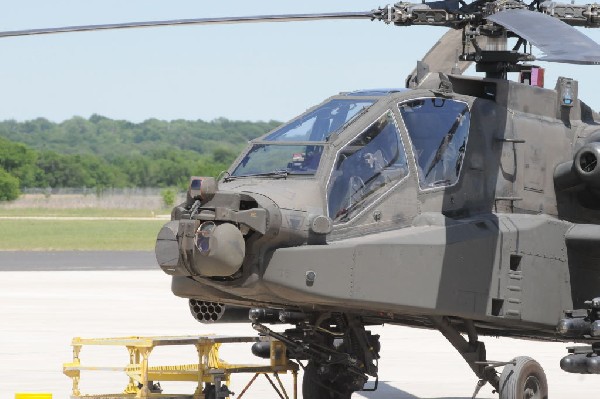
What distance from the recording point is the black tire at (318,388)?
38.1 ft

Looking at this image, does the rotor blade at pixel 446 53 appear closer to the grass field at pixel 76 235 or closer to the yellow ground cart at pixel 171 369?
the yellow ground cart at pixel 171 369

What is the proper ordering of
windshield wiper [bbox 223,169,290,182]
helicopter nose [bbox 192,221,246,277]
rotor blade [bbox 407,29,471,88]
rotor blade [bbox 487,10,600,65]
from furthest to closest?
rotor blade [bbox 407,29,471,88] < windshield wiper [bbox 223,169,290,182] < helicopter nose [bbox 192,221,246,277] < rotor blade [bbox 487,10,600,65]

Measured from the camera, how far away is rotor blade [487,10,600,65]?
8.34 meters

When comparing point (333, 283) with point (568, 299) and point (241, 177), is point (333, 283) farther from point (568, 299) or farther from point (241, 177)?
point (568, 299)

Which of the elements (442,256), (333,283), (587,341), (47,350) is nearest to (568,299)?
(587,341)

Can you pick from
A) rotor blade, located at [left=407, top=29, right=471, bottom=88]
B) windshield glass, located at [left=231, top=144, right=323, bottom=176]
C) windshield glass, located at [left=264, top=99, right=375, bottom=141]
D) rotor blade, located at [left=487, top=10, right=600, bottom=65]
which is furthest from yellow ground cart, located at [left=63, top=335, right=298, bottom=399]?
rotor blade, located at [left=487, top=10, right=600, bottom=65]

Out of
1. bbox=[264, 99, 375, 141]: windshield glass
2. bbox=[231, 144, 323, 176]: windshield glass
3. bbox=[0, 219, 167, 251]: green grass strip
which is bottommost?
bbox=[0, 219, 167, 251]: green grass strip

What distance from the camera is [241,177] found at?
10.4m

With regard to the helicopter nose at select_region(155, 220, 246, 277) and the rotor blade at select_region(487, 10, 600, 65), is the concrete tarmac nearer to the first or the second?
the helicopter nose at select_region(155, 220, 246, 277)

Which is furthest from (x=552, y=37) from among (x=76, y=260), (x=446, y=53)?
(x=76, y=260)

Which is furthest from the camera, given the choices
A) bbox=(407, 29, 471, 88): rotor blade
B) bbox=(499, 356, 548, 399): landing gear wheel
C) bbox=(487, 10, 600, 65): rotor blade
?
bbox=(407, 29, 471, 88): rotor blade

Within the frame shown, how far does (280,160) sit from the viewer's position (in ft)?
33.8

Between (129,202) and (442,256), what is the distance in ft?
354

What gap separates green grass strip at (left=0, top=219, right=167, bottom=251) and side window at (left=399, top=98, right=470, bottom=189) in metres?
40.5
